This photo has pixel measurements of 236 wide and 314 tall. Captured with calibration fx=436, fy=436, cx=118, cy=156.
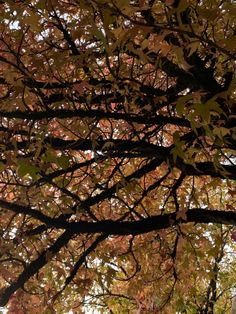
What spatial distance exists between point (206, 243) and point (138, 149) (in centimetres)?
190

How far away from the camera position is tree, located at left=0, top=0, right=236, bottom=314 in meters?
2.21

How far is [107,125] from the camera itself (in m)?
5.00

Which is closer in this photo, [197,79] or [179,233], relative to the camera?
[197,79]

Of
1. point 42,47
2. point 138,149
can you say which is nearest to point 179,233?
point 138,149

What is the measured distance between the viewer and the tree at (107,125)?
2.21m

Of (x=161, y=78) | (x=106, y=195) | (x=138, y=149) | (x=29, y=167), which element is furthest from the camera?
(x=161, y=78)

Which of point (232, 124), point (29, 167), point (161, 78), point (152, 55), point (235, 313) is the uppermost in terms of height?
point (161, 78)

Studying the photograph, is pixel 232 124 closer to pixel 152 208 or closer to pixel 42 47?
pixel 42 47

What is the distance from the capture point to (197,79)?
283cm

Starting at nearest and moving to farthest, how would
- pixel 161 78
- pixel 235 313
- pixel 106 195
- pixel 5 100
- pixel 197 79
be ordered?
pixel 197 79 → pixel 5 100 → pixel 106 195 → pixel 161 78 → pixel 235 313

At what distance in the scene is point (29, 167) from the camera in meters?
2.34

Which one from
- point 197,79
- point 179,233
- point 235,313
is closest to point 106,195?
point 179,233

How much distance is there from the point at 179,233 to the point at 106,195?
2.70 feet

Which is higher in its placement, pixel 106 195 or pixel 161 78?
pixel 161 78
